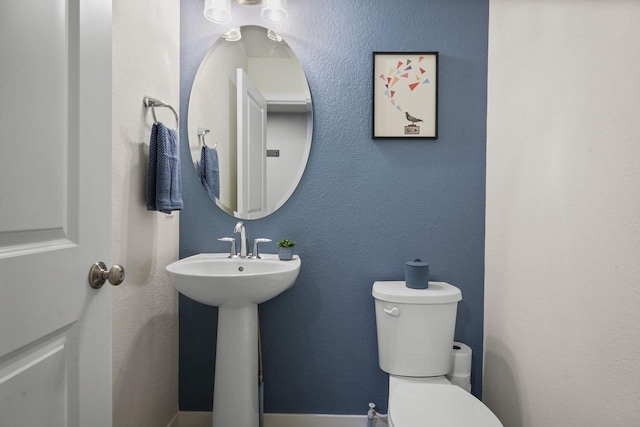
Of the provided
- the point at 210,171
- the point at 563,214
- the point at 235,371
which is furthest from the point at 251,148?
the point at 563,214

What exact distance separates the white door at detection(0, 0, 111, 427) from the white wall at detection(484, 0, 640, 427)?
4.23 ft

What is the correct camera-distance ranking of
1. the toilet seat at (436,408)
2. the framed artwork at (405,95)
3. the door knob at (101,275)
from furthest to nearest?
the framed artwork at (405,95) < the toilet seat at (436,408) < the door knob at (101,275)

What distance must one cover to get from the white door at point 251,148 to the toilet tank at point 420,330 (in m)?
0.74

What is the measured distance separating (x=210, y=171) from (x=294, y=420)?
49.7 inches

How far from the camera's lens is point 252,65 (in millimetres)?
1900

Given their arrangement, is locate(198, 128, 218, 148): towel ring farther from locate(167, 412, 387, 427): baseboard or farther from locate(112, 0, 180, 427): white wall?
locate(167, 412, 387, 427): baseboard

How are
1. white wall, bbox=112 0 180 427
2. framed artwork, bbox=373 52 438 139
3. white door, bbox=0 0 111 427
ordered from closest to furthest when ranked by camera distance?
white door, bbox=0 0 111 427 < white wall, bbox=112 0 180 427 < framed artwork, bbox=373 52 438 139

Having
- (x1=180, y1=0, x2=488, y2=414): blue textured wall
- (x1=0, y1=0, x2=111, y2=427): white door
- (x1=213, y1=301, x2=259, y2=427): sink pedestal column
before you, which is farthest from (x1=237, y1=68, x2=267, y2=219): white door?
(x1=0, y1=0, x2=111, y2=427): white door

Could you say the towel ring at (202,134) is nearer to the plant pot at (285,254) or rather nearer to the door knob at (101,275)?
the plant pot at (285,254)

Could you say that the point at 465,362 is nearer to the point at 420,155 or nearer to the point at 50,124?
the point at 420,155

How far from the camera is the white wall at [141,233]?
138cm

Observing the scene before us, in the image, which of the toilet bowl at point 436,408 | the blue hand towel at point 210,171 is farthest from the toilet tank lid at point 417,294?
the blue hand towel at point 210,171

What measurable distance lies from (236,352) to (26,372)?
3.23 ft

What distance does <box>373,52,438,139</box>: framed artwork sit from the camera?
6.09ft
